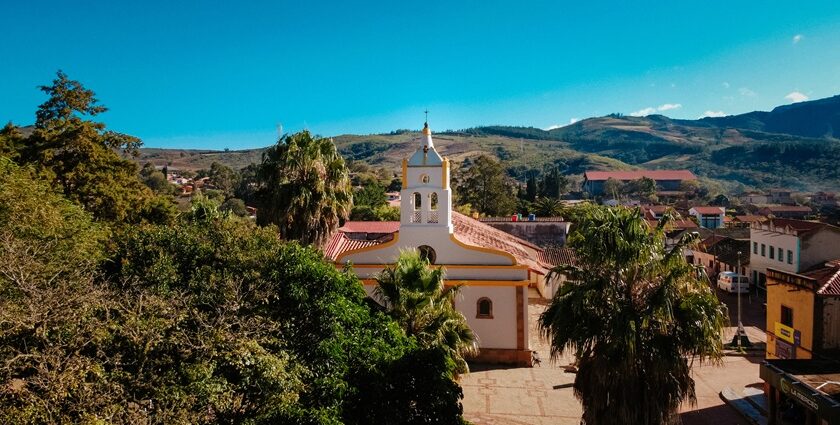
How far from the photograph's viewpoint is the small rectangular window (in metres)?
17.7

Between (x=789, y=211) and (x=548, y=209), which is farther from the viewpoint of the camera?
(x=789, y=211)

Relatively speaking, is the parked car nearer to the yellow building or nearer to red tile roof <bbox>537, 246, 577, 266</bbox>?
red tile roof <bbox>537, 246, 577, 266</bbox>

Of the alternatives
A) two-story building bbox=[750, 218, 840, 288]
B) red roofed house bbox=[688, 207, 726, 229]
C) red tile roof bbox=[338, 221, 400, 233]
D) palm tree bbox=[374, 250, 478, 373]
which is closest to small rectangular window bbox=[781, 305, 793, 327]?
palm tree bbox=[374, 250, 478, 373]

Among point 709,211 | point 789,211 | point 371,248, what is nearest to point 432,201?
point 371,248

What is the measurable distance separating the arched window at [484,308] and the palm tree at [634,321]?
840 cm

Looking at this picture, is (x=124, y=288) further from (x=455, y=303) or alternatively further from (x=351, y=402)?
(x=455, y=303)

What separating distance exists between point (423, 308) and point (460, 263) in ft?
20.5

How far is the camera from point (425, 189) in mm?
20891

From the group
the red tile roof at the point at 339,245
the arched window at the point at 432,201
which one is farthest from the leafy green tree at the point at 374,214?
the arched window at the point at 432,201

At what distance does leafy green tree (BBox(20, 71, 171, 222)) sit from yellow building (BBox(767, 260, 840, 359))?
23388 millimetres

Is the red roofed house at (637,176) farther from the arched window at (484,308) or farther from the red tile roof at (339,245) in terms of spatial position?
the arched window at (484,308)

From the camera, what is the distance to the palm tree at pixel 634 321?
35.2 ft

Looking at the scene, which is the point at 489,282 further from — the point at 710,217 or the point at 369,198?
the point at 710,217

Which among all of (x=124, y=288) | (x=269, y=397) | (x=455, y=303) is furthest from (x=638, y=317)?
(x=124, y=288)
